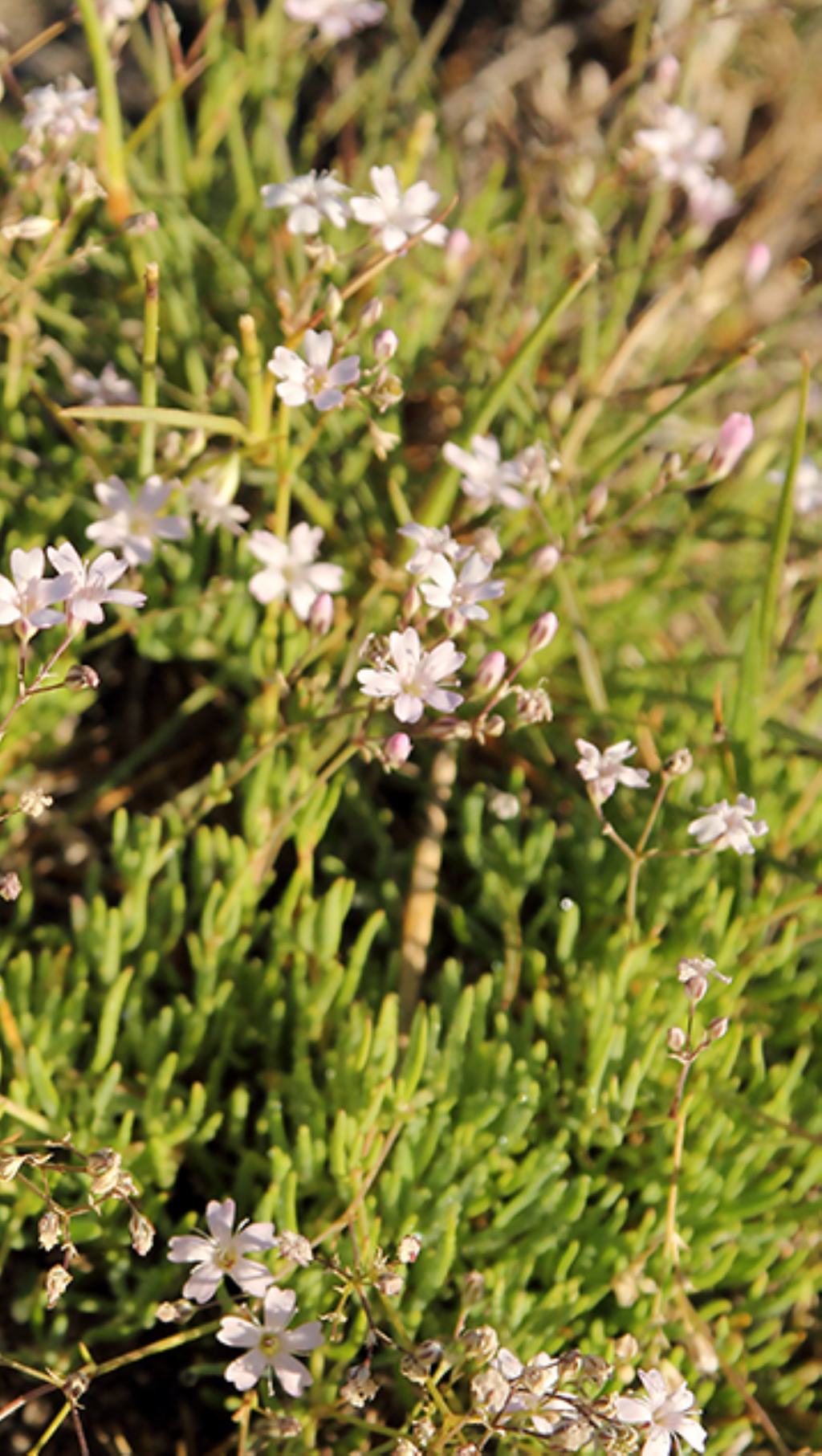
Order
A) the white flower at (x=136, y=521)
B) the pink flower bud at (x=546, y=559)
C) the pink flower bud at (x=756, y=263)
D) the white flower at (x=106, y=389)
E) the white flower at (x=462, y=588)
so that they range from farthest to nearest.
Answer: the pink flower bud at (x=756, y=263)
the white flower at (x=106, y=389)
the pink flower bud at (x=546, y=559)
the white flower at (x=136, y=521)
the white flower at (x=462, y=588)

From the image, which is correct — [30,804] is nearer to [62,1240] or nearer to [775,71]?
[62,1240]

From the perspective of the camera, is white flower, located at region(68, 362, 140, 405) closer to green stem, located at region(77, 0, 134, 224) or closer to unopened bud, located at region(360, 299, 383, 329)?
green stem, located at region(77, 0, 134, 224)

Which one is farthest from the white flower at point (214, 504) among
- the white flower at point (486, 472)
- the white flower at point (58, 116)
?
the white flower at point (58, 116)

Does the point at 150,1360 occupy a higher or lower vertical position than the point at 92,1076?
lower

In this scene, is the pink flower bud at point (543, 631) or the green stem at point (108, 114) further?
the green stem at point (108, 114)

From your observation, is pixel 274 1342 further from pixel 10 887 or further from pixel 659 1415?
pixel 10 887

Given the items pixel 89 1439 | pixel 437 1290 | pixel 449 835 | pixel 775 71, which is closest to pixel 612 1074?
pixel 437 1290

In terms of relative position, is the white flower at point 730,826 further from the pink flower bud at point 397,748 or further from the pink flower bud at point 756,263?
the pink flower bud at point 756,263
